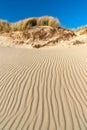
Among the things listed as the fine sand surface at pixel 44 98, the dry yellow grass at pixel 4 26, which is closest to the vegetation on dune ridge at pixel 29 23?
the dry yellow grass at pixel 4 26

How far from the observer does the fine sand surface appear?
15.5ft

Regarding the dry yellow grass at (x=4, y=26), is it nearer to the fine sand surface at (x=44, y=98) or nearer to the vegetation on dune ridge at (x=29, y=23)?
the vegetation on dune ridge at (x=29, y=23)

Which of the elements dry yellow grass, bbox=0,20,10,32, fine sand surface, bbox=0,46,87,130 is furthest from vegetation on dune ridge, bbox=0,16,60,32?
fine sand surface, bbox=0,46,87,130

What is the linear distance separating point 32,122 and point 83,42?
1961 cm

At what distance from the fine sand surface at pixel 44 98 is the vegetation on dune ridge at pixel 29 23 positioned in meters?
20.3

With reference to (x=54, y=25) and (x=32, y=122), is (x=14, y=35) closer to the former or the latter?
(x=54, y=25)

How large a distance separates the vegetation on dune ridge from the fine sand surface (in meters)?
20.3

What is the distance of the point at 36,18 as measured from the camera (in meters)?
29.0

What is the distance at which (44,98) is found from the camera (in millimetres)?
5938

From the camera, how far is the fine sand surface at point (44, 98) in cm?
472

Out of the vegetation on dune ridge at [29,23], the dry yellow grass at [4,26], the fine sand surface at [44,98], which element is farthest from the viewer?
the dry yellow grass at [4,26]

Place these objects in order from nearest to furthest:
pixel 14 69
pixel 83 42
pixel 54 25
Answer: pixel 14 69 → pixel 83 42 → pixel 54 25

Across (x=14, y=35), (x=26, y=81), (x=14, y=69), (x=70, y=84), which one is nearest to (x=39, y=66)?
(x=14, y=69)

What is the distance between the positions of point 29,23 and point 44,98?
2355 centimetres
